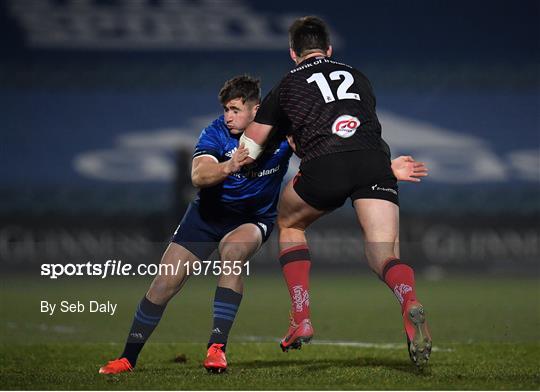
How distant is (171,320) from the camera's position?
9.76 m

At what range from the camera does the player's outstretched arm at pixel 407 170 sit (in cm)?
559

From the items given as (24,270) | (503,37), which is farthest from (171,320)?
(503,37)

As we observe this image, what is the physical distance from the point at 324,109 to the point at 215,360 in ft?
5.43

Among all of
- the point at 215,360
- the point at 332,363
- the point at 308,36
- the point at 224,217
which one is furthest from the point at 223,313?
the point at 308,36

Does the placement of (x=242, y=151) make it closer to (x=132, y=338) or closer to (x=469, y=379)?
(x=132, y=338)

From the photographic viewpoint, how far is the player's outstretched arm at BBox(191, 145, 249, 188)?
5539 millimetres

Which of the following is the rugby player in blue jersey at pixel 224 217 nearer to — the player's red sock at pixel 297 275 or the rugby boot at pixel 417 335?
the player's red sock at pixel 297 275

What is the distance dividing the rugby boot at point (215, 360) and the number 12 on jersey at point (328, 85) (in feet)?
5.43

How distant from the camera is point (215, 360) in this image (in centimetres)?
564

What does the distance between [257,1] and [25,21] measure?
210 inches

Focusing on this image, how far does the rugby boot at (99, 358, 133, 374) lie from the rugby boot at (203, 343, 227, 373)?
571mm

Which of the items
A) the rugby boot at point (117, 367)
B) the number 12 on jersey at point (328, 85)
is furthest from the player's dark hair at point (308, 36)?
the rugby boot at point (117, 367)

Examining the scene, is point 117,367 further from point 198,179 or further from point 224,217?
point 198,179

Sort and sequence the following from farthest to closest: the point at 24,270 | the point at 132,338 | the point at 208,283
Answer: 1. the point at 24,270
2. the point at 208,283
3. the point at 132,338
